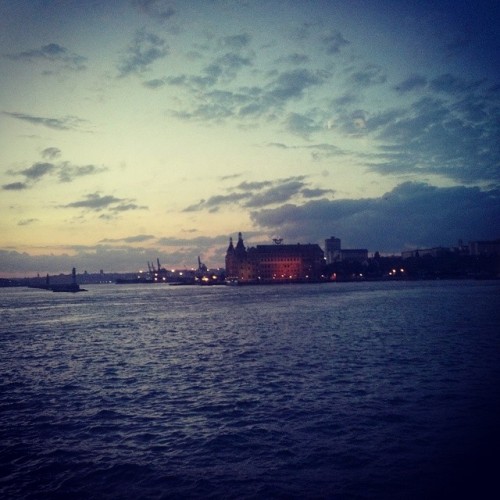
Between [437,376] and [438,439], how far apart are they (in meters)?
10.2

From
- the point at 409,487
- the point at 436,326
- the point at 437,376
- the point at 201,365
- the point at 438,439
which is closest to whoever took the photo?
the point at 409,487

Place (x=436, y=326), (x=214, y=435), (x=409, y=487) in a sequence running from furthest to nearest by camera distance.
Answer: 1. (x=436, y=326)
2. (x=214, y=435)
3. (x=409, y=487)

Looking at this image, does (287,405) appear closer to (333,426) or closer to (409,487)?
(333,426)

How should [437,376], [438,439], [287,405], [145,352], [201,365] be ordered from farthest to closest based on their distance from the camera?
[145,352], [201,365], [437,376], [287,405], [438,439]

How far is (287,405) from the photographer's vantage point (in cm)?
1988

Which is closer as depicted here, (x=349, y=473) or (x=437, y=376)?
(x=349, y=473)

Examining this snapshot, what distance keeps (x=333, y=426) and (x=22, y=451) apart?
1182 centimetres

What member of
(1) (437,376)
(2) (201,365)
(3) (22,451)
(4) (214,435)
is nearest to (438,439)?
(4) (214,435)

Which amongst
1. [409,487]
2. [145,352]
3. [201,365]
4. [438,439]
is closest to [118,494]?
[409,487]

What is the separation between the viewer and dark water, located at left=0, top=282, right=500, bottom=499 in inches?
499

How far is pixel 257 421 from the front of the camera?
17891 mm

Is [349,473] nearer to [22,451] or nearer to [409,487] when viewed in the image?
[409,487]

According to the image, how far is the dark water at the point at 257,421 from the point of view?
1268 centimetres

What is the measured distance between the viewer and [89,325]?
62594 millimetres
